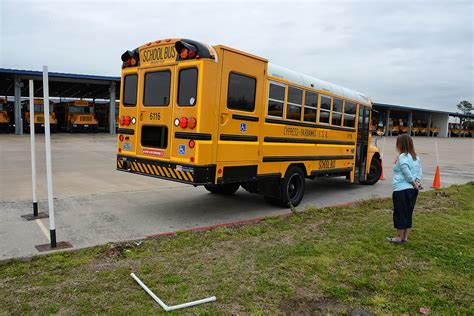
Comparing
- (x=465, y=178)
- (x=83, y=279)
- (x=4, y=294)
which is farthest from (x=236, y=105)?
(x=465, y=178)

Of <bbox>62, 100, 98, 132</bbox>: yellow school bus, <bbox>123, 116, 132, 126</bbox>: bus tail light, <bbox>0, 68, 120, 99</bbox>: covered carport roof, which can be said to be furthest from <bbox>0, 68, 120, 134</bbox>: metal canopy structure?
<bbox>123, 116, 132, 126</bbox>: bus tail light

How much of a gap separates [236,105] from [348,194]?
5.06 meters

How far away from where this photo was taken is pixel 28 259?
Answer: 4543 millimetres

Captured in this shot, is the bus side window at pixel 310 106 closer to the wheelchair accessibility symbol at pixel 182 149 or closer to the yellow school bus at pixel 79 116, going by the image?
the wheelchair accessibility symbol at pixel 182 149

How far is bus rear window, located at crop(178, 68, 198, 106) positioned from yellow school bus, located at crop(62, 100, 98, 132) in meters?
30.0

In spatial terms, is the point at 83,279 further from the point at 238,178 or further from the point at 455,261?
the point at 455,261

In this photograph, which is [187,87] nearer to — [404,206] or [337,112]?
[404,206]

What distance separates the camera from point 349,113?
984 centimetres

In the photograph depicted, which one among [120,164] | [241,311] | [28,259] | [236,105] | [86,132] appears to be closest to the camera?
[241,311]

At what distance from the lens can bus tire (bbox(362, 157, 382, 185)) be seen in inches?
464

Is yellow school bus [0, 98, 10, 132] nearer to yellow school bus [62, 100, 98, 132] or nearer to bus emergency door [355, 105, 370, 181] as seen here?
yellow school bus [62, 100, 98, 132]

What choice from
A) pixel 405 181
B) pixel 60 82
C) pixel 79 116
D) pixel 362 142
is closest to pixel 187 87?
pixel 405 181

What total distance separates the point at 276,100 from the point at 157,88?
2218 mm

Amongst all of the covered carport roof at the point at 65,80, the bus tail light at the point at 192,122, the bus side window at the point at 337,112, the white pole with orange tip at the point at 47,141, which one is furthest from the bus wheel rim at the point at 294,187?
the covered carport roof at the point at 65,80
